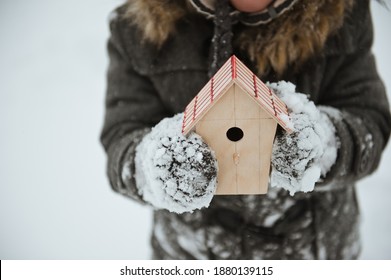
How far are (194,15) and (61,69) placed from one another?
5.40ft

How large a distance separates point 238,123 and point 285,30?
31cm

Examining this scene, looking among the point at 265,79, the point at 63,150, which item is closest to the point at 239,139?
the point at 265,79

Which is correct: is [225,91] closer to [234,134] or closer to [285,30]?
[234,134]

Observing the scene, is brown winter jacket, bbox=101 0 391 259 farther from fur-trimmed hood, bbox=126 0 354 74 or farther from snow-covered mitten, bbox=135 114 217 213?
snow-covered mitten, bbox=135 114 217 213

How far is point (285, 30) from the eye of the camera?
90 centimetres

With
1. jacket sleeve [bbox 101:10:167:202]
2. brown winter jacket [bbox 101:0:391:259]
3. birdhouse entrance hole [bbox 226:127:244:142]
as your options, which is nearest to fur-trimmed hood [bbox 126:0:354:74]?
brown winter jacket [bbox 101:0:391:259]

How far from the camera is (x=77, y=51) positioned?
246 cm

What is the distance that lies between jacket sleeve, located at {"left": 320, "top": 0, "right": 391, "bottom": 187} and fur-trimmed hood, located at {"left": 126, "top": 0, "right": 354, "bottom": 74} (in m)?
0.07

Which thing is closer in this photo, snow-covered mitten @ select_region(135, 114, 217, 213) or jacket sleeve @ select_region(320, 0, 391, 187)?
snow-covered mitten @ select_region(135, 114, 217, 213)

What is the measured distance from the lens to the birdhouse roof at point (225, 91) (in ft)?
2.16

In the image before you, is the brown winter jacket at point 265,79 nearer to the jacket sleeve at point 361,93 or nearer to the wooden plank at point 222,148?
the jacket sleeve at point 361,93

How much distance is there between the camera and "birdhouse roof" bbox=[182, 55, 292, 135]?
2.16ft
